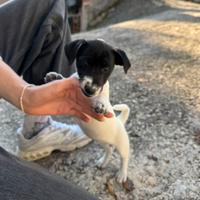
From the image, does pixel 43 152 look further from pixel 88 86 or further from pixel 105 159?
pixel 88 86

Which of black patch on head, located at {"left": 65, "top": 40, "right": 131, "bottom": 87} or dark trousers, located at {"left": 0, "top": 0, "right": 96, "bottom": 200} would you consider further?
dark trousers, located at {"left": 0, "top": 0, "right": 96, "bottom": 200}

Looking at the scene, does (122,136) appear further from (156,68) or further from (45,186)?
(156,68)

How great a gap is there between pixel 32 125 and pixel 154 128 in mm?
481

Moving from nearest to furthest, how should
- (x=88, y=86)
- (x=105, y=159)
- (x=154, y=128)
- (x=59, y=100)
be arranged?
(x=88, y=86), (x=59, y=100), (x=105, y=159), (x=154, y=128)

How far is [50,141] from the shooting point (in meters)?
1.65

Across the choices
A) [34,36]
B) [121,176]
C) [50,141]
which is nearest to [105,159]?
[121,176]

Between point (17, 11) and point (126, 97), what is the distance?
2.40 feet

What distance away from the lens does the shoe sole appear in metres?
1.63

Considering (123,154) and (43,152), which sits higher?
(123,154)

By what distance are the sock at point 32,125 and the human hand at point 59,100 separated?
0.36 metres

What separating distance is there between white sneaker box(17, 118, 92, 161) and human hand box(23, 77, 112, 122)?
36 cm

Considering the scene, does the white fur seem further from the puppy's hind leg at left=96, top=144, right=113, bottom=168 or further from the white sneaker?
the white sneaker

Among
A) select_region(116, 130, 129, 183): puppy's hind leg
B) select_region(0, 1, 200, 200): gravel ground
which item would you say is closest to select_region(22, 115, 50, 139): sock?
select_region(0, 1, 200, 200): gravel ground

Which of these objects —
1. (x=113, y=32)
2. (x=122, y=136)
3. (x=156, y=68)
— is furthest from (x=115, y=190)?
(x=113, y=32)
